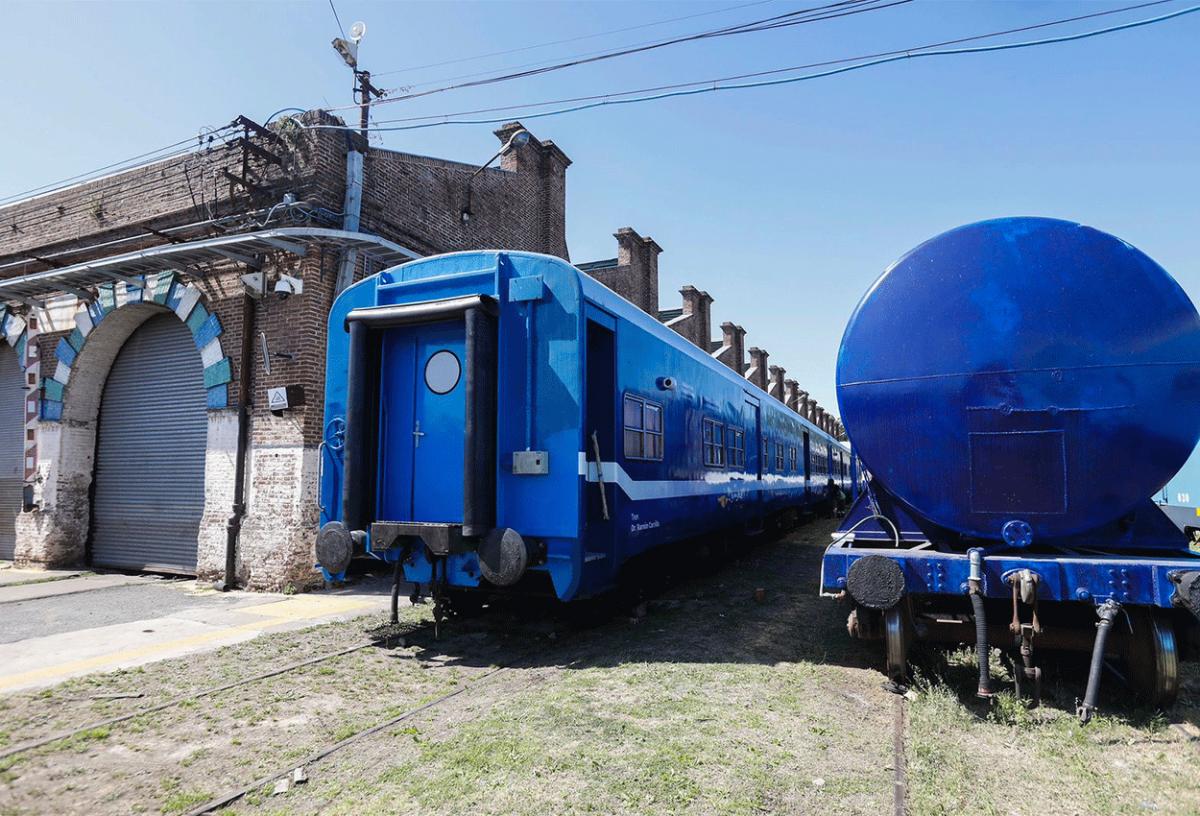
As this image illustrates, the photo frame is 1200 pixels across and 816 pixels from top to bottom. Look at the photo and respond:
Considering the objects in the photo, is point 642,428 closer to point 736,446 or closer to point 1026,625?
point 1026,625

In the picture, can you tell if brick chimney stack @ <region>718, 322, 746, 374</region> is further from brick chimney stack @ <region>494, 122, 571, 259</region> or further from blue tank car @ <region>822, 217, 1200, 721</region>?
blue tank car @ <region>822, 217, 1200, 721</region>

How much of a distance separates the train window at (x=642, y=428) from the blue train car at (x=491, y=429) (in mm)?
21

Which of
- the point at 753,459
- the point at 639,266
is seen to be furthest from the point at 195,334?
the point at 639,266

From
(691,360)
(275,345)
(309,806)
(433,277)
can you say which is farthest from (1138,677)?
(275,345)

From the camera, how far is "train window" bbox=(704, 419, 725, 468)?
9531mm

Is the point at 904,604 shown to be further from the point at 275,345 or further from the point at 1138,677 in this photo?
the point at 275,345

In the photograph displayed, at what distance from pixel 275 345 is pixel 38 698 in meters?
5.82

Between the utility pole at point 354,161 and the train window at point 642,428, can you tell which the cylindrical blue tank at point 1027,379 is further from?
the utility pole at point 354,161

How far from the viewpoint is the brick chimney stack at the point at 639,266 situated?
20.3 metres

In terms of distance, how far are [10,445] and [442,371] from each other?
12061 millimetres

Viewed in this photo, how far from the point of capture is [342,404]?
272 inches

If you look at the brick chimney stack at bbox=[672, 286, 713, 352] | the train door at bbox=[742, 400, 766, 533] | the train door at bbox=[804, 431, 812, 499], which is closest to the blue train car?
the train door at bbox=[742, 400, 766, 533]

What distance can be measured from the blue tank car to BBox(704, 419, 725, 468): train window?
4.43 m

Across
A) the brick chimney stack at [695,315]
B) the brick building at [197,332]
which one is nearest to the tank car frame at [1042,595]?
the brick building at [197,332]
